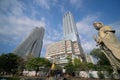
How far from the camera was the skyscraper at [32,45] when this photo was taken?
318 feet

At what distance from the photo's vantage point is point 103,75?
2839cm

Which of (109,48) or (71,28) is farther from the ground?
(71,28)

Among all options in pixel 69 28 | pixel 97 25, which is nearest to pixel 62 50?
pixel 69 28

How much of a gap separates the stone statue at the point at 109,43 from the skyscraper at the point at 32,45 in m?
94.5

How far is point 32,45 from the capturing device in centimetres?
10606

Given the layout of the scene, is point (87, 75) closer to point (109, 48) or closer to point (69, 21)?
point (109, 48)

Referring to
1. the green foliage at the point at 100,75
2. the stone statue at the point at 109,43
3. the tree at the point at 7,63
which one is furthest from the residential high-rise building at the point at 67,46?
the stone statue at the point at 109,43

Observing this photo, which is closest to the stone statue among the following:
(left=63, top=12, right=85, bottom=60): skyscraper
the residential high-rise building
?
the residential high-rise building

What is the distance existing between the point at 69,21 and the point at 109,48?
115 metres

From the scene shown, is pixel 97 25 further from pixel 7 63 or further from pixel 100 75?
pixel 7 63

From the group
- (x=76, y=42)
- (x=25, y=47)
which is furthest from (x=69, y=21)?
(x=25, y=47)

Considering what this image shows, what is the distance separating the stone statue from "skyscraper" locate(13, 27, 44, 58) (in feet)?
310

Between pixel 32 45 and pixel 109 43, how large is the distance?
343 feet

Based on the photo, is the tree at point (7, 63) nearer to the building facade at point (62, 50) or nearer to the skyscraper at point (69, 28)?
the building facade at point (62, 50)
